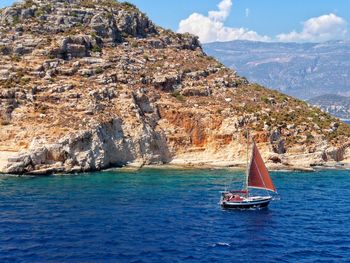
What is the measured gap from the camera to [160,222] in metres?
57.3

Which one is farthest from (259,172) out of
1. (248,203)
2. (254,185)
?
(248,203)

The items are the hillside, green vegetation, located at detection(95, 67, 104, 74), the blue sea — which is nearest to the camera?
the blue sea

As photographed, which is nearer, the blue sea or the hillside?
the blue sea

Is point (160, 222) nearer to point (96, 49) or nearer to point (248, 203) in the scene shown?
point (248, 203)

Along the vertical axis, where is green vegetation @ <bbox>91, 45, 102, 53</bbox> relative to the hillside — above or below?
above

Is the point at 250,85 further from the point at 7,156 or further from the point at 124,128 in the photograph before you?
the point at 7,156

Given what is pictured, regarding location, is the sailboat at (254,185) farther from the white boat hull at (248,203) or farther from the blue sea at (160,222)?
the blue sea at (160,222)

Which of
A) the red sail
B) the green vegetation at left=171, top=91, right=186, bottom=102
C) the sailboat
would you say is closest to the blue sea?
the sailboat

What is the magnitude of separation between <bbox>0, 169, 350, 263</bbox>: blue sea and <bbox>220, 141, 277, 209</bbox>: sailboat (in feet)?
5.26

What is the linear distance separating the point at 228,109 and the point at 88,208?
2232 inches

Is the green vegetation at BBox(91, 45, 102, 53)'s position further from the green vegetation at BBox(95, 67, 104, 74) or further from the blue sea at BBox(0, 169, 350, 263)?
the blue sea at BBox(0, 169, 350, 263)

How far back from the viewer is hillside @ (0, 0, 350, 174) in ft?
307

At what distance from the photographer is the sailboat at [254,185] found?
6712 centimetres

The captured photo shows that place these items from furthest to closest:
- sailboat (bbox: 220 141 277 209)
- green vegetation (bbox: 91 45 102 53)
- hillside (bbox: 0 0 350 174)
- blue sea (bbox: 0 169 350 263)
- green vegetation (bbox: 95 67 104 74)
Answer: green vegetation (bbox: 91 45 102 53) < green vegetation (bbox: 95 67 104 74) < hillside (bbox: 0 0 350 174) < sailboat (bbox: 220 141 277 209) < blue sea (bbox: 0 169 350 263)
